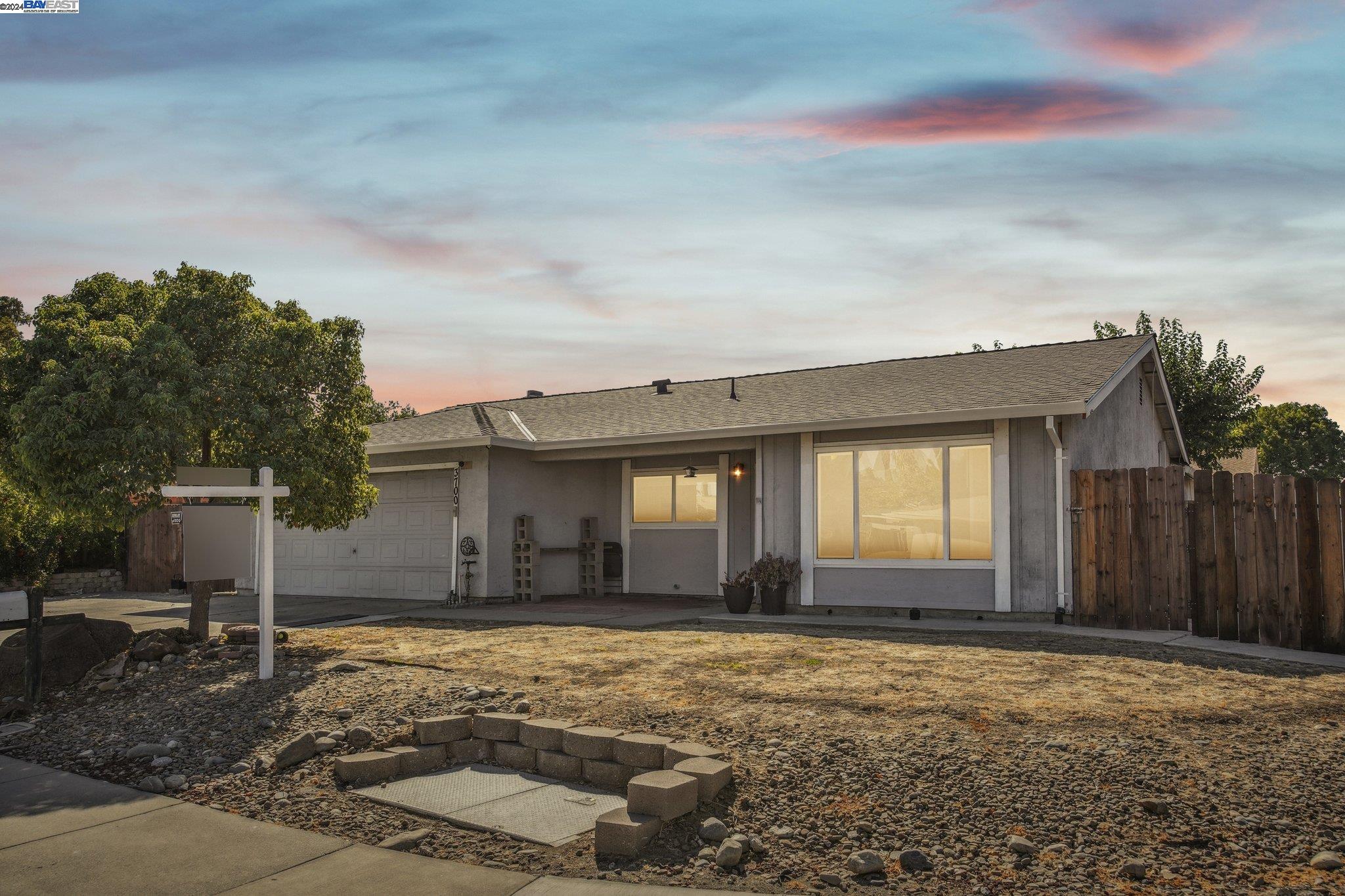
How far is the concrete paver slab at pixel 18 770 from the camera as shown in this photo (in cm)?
619

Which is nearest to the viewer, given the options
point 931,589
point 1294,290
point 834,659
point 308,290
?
point 834,659

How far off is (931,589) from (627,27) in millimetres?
8238

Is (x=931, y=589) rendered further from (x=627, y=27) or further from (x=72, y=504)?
(x=72, y=504)

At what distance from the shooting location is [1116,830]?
14.5ft

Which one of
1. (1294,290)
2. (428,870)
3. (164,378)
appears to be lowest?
(428,870)

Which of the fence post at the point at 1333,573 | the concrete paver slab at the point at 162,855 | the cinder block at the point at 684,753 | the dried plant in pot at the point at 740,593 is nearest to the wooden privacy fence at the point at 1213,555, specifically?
the fence post at the point at 1333,573

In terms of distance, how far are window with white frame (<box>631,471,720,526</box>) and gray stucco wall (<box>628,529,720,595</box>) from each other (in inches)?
7.8

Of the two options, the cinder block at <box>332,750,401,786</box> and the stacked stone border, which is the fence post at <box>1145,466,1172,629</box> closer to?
the stacked stone border

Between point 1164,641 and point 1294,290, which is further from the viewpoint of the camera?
point 1294,290

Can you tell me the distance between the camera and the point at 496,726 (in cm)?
626

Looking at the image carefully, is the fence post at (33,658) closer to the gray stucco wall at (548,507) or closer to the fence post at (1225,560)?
the gray stucco wall at (548,507)

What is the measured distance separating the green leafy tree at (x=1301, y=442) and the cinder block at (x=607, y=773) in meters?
74.0

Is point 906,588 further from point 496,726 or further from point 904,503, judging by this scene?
point 496,726

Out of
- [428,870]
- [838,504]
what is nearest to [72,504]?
[428,870]
